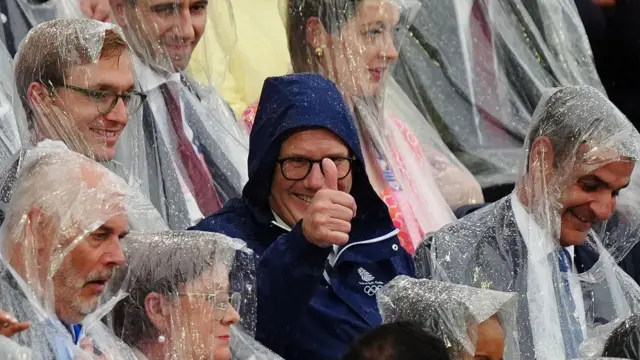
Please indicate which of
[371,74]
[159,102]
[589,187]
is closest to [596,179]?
[589,187]

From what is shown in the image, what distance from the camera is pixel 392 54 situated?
5.25 metres

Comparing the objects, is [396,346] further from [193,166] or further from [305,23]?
[305,23]

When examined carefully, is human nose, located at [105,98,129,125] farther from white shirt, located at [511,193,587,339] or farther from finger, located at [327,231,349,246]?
white shirt, located at [511,193,587,339]

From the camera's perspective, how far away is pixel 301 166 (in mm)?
4281

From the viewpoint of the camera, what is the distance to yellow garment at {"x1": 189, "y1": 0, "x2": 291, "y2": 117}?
212 inches

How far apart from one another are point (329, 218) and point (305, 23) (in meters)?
1.45

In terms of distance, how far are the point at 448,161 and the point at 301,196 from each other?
1.57m

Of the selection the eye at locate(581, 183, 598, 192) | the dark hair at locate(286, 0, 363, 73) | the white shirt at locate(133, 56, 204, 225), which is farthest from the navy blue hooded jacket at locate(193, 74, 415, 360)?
the dark hair at locate(286, 0, 363, 73)

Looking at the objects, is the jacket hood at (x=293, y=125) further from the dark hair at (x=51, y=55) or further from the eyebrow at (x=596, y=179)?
the eyebrow at (x=596, y=179)

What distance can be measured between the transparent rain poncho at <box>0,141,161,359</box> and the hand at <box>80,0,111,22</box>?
4.67 ft

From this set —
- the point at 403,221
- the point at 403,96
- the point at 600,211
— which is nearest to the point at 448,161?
the point at 403,96

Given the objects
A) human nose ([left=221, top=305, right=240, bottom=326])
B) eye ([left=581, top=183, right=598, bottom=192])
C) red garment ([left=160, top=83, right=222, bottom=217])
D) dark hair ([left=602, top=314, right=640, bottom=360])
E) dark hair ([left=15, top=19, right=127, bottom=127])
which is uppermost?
dark hair ([left=15, top=19, right=127, bottom=127])

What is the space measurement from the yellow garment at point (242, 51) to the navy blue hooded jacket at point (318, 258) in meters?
0.94

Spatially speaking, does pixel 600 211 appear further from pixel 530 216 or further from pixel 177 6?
pixel 177 6
